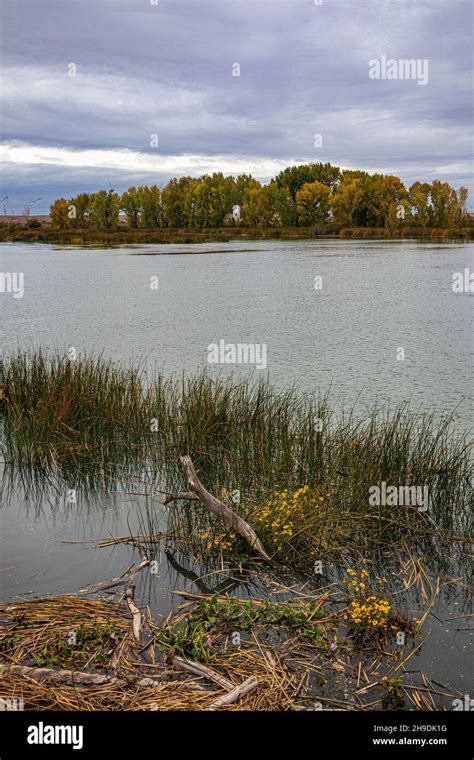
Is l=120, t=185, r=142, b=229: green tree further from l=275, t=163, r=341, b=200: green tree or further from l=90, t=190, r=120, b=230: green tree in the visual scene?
l=275, t=163, r=341, b=200: green tree

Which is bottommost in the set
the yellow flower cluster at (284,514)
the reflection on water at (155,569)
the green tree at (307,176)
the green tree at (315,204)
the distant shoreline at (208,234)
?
the reflection on water at (155,569)

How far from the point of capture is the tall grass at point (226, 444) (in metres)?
7.11

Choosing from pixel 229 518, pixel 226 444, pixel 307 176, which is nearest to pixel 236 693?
pixel 229 518

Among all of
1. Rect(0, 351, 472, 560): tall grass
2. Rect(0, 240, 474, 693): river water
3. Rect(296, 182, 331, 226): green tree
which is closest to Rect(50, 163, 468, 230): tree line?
Rect(296, 182, 331, 226): green tree

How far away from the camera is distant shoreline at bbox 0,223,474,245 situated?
266 ft

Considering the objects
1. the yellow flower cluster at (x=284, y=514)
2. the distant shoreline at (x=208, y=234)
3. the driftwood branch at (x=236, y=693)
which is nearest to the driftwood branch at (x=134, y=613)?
the driftwood branch at (x=236, y=693)

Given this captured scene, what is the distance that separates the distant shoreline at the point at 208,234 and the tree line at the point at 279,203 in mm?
2002

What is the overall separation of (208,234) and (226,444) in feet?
297

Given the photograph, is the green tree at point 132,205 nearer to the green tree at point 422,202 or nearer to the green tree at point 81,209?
the green tree at point 81,209

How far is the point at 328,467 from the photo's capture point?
750cm

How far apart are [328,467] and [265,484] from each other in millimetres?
708

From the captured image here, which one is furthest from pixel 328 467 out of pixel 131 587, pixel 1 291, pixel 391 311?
pixel 1 291

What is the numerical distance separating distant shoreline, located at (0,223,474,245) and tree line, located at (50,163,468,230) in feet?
6.57

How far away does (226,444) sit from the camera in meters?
8.63
